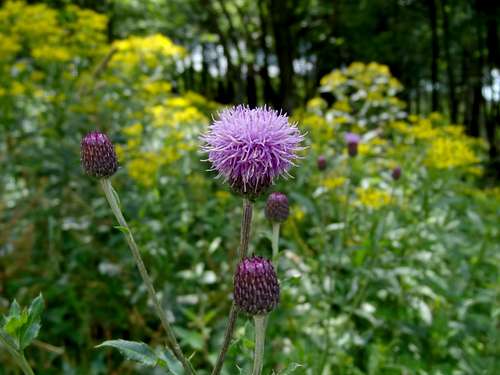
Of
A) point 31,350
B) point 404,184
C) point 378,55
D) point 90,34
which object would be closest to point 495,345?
point 404,184

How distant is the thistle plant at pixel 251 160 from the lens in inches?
47.4

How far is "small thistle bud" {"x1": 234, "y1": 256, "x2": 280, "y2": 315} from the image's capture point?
1.18 metres

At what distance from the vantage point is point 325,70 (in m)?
16.9

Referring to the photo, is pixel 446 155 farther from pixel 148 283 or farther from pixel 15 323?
pixel 15 323

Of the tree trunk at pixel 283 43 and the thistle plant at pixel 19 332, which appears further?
the tree trunk at pixel 283 43

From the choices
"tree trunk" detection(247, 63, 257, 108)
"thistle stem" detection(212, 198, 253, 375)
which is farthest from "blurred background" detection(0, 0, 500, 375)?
"tree trunk" detection(247, 63, 257, 108)

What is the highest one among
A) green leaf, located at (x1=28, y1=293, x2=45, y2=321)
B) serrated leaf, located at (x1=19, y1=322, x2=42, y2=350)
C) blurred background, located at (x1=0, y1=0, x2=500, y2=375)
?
green leaf, located at (x1=28, y1=293, x2=45, y2=321)

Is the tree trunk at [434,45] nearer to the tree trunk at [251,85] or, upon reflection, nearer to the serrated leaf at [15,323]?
the tree trunk at [251,85]

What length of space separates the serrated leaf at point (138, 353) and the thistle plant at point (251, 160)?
15 cm

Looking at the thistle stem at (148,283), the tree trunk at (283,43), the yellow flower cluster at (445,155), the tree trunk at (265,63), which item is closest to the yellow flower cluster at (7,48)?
the yellow flower cluster at (445,155)

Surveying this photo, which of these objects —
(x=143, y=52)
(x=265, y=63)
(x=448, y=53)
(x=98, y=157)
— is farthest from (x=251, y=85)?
(x=98, y=157)

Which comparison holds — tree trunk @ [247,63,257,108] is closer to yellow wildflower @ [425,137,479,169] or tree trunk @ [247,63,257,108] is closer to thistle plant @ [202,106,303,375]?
yellow wildflower @ [425,137,479,169]

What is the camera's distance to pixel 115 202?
1248 millimetres

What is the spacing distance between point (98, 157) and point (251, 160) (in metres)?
0.42
